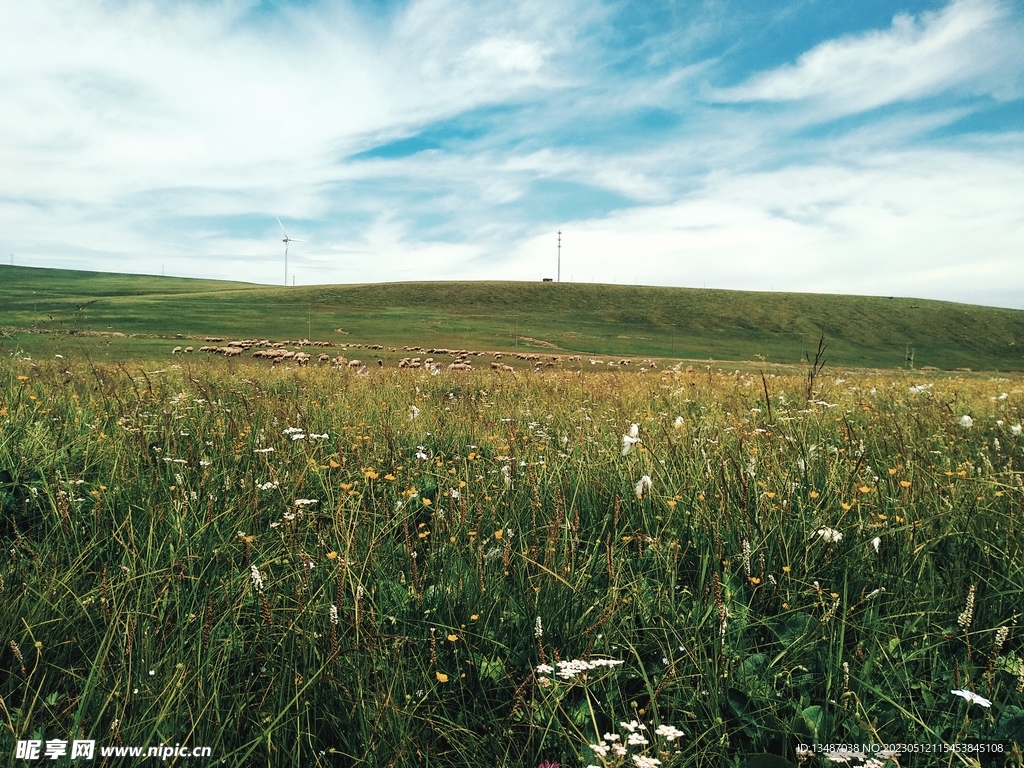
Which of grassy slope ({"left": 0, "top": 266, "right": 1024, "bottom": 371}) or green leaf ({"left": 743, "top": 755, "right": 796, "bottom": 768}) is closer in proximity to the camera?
green leaf ({"left": 743, "top": 755, "right": 796, "bottom": 768})

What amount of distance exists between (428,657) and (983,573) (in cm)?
250

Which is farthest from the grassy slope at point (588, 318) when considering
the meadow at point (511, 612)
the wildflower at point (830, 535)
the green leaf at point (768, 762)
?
the green leaf at point (768, 762)

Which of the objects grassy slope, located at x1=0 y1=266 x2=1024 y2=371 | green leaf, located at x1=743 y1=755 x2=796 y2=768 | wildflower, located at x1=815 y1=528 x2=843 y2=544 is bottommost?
green leaf, located at x1=743 y1=755 x2=796 y2=768

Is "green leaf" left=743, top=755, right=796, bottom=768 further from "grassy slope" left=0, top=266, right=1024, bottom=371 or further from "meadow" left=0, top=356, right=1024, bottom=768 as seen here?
"grassy slope" left=0, top=266, right=1024, bottom=371

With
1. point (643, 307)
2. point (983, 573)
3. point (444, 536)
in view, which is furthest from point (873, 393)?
point (643, 307)

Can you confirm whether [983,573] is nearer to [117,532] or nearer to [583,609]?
[583,609]

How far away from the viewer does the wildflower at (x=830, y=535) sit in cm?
261

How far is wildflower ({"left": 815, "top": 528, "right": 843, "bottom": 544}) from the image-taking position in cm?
261

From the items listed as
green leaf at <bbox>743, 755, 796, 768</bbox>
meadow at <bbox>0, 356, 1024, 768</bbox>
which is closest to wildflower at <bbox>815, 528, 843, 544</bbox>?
meadow at <bbox>0, 356, 1024, 768</bbox>

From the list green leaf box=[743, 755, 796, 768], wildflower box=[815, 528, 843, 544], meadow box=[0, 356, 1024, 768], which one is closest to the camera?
green leaf box=[743, 755, 796, 768]

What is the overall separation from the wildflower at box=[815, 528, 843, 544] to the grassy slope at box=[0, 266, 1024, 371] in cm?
4705

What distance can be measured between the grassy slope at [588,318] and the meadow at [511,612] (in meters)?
46.4

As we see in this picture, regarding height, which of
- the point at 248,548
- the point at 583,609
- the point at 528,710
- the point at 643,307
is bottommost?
the point at 528,710

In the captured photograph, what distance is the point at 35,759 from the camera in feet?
4.85
